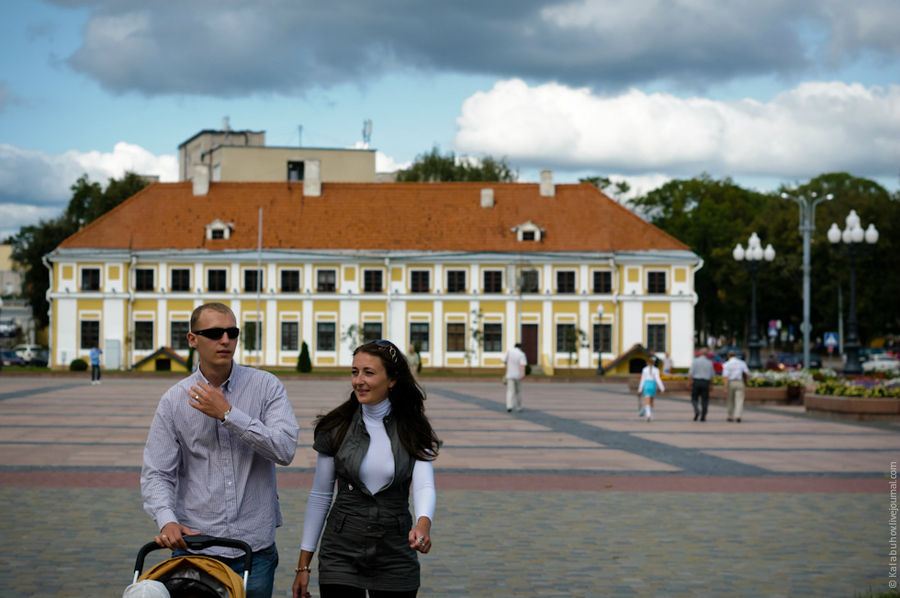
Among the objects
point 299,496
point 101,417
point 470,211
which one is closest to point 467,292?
point 470,211

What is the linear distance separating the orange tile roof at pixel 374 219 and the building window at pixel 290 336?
4.66 m

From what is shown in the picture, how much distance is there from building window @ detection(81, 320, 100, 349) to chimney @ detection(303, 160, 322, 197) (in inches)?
590

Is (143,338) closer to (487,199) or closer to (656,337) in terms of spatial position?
(487,199)

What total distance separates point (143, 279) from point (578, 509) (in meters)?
59.1

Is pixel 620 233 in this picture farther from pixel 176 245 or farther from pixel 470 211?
pixel 176 245

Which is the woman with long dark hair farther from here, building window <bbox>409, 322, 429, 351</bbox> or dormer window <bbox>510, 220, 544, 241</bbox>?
dormer window <bbox>510, 220, 544, 241</bbox>

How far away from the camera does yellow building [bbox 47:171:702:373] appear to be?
6706cm

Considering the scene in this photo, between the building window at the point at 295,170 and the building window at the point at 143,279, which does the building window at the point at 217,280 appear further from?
the building window at the point at 295,170

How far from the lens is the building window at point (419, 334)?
67.8 m

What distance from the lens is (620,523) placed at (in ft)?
36.2

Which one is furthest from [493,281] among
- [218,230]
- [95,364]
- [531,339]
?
[95,364]

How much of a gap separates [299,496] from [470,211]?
5824 centimetres

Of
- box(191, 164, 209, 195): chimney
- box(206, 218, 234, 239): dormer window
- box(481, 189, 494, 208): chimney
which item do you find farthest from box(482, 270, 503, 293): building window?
box(191, 164, 209, 195): chimney

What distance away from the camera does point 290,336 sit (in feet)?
221
